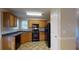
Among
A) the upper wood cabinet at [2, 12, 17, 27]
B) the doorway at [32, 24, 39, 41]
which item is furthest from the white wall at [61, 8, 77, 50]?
the upper wood cabinet at [2, 12, 17, 27]

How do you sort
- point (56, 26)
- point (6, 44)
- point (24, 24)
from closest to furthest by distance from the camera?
point (56, 26), point (6, 44), point (24, 24)

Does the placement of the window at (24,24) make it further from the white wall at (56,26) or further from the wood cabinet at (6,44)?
the white wall at (56,26)

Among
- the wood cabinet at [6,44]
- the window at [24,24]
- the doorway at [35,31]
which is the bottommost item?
the wood cabinet at [6,44]

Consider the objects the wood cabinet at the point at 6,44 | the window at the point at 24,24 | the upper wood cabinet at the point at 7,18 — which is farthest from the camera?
the window at the point at 24,24

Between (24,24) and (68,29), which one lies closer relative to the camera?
(68,29)

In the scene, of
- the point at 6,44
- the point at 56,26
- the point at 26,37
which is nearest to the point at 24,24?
the point at 26,37

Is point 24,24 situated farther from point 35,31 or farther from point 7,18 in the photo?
point 7,18

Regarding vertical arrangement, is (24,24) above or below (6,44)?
above

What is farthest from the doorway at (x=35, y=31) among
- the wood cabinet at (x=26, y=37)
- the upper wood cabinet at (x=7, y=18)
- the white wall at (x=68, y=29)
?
the white wall at (x=68, y=29)

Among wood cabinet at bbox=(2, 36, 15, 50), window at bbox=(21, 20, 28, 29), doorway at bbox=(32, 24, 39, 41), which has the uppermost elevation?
window at bbox=(21, 20, 28, 29)

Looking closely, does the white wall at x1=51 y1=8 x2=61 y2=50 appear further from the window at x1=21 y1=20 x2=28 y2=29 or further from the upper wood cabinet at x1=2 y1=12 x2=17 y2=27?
the upper wood cabinet at x1=2 y1=12 x2=17 y2=27

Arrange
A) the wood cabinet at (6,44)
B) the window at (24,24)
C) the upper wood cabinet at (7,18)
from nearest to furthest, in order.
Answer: the wood cabinet at (6,44) → the upper wood cabinet at (7,18) → the window at (24,24)
